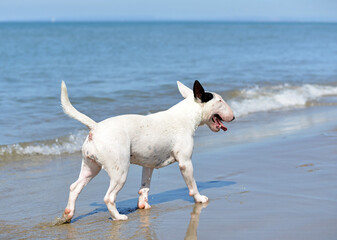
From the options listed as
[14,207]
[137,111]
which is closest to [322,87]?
[137,111]

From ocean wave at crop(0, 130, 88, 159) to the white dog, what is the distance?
11.9 ft

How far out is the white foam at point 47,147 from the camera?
30.4 ft

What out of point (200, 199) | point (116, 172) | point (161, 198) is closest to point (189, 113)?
point (200, 199)

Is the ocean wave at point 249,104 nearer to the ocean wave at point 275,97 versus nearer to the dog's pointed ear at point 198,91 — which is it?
the ocean wave at point 275,97

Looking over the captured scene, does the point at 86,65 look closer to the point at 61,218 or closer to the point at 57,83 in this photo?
the point at 57,83

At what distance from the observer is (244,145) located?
936 cm

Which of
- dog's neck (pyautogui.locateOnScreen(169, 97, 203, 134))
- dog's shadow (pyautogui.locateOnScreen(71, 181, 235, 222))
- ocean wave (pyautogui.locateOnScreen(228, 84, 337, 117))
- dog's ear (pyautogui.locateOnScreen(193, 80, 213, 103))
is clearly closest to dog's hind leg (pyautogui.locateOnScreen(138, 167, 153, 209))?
dog's shadow (pyautogui.locateOnScreen(71, 181, 235, 222))

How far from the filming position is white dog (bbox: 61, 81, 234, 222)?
5.31 meters

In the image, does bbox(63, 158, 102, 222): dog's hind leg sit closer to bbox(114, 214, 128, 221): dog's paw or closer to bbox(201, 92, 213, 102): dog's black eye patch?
bbox(114, 214, 128, 221): dog's paw

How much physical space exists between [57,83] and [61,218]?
1416cm

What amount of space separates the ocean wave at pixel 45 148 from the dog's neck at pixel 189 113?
378 centimetres

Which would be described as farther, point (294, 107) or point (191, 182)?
point (294, 107)

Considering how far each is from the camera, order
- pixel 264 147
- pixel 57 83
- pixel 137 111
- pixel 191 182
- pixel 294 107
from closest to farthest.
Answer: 1. pixel 191 182
2. pixel 264 147
3. pixel 137 111
4. pixel 294 107
5. pixel 57 83

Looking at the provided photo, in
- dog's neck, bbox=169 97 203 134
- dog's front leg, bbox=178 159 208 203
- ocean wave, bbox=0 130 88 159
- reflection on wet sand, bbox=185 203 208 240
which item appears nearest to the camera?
reflection on wet sand, bbox=185 203 208 240
